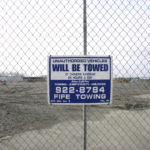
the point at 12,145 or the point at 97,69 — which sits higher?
the point at 97,69

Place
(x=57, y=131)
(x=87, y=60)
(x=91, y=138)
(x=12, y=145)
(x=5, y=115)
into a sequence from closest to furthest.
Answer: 1. (x=87, y=60)
2. (x=12, y=145)
3. (x=91, y=138)
4. (x=57, y=131)
5. (x=5, y=115)

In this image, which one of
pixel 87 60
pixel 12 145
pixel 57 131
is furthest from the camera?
pixel 57 131

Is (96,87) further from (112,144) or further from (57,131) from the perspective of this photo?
(57,131)

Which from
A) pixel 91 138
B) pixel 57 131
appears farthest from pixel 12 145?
pixel 91 138

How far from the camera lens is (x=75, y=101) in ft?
7.50

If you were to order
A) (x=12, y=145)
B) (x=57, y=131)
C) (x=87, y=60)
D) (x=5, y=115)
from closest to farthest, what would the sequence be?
(x=87, y=60) < (x=12, y=145) < (x=57, y=131) < (x=5, y=115)

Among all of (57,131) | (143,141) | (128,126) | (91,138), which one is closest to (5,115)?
(57,131)

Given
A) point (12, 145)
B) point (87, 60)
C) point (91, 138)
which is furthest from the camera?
point (91, 138)

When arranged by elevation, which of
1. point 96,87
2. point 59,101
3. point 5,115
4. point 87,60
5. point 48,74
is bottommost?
point 5,115

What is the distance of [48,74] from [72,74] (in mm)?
311

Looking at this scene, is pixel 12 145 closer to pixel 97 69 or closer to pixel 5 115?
pixel 97 69

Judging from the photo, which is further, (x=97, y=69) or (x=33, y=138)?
(x=33, y=138)

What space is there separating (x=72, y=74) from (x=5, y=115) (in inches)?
279

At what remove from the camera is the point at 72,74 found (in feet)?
7.41
